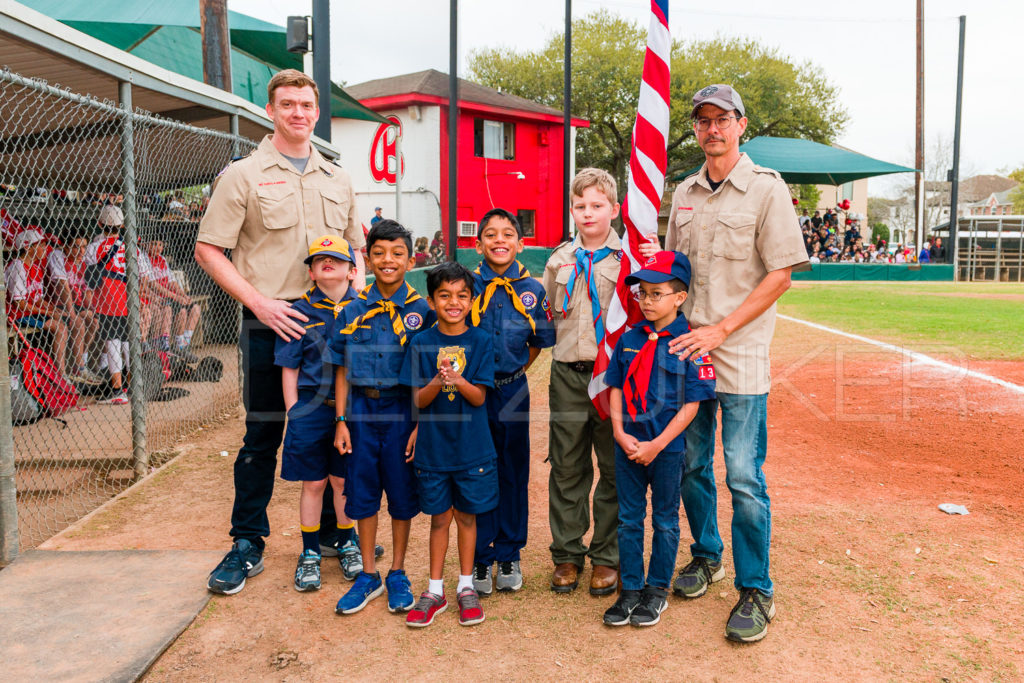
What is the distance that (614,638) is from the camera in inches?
119

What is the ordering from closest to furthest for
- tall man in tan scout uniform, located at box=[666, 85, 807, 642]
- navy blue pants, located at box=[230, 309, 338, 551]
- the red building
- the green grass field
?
tall man in tan scout uniform, located at box=[666, 85, 807, 642]
navy blue pants, located at box=[230, 309, 338, 551]
the green grass field
the red building

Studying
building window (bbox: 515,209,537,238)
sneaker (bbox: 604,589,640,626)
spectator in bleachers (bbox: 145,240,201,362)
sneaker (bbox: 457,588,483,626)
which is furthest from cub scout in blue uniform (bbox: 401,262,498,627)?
building window (bbox: 515,209,537,238)

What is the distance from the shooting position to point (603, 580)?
11.3ft

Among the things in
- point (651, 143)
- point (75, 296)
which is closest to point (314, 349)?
point (651, 143)

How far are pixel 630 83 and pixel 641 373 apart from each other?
39921mm

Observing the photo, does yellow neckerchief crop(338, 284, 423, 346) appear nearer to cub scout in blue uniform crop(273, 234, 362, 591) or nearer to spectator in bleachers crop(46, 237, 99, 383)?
cub scout in blue uniform crop(273, 234, 362, 591)

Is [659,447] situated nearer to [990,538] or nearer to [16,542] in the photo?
[990,538]

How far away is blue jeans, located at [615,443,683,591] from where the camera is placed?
3199 millimetres

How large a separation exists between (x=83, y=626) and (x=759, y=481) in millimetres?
2781

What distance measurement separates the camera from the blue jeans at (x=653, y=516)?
3199 mm

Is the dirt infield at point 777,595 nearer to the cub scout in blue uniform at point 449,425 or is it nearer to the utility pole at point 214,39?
the cub scout in blue uniform at point 449,425

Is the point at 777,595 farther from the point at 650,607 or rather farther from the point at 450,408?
the point at 450,408

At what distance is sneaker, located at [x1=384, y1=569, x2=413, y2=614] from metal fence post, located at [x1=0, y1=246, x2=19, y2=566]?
1896 mm

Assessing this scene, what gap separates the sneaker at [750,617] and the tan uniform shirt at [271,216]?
2.34 meters
